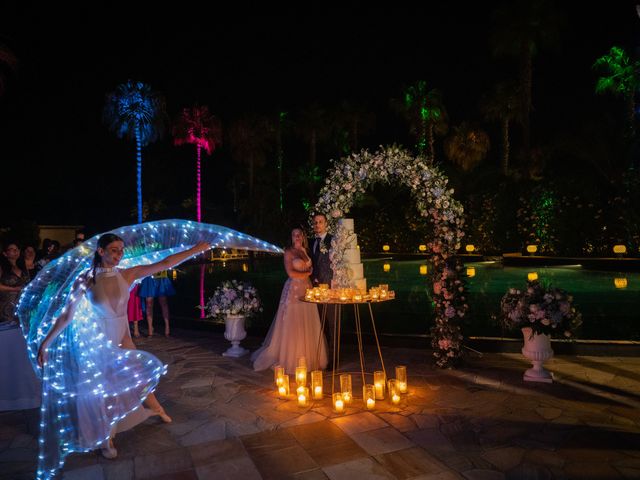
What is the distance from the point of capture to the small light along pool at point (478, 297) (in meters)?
10.8

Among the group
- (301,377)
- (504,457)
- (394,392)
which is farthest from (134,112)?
(504,457)

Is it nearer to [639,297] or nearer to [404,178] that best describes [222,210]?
[639,297]

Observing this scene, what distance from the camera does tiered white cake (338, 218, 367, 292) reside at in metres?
7.35

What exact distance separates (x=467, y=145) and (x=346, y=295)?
32.7 m

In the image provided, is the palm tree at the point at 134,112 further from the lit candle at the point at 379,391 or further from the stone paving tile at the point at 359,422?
the stone paving tile at the point at 359,422

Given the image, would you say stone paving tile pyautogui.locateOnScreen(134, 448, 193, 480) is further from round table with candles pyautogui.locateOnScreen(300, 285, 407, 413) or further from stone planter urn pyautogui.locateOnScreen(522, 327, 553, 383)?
stone planter urn pyautogui.locateOnScreen(522, 327, 553, 383)

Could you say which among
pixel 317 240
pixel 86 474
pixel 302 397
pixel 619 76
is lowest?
pixel 86 474

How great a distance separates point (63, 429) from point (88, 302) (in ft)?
3.83

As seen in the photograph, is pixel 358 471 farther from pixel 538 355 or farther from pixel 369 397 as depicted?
pixel 538 355

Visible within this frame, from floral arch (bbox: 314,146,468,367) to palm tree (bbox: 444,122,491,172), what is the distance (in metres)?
31.0

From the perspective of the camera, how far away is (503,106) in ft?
112

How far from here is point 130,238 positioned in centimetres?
592

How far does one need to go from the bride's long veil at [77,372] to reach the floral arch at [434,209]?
140 inches

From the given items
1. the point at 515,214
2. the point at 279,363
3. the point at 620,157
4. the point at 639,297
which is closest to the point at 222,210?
the point at 515,214
